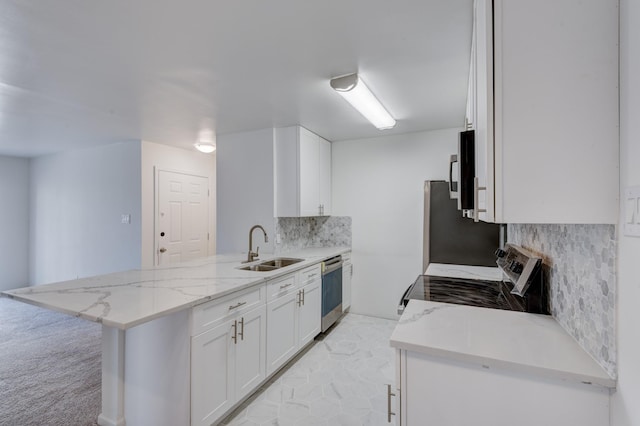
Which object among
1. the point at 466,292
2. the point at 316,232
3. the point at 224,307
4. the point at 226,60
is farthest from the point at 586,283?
the point at 316,232

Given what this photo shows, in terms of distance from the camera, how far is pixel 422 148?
11.9 feet

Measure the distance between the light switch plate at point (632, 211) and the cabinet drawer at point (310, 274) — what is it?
2.31 m

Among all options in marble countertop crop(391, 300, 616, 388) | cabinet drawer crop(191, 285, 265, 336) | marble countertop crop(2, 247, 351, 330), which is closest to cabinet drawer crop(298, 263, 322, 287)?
marble countertop crop(2, 247, 351, 330)

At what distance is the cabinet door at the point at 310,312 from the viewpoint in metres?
2.82

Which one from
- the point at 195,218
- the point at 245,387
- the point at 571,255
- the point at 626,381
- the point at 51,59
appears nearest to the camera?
the point at 626,381

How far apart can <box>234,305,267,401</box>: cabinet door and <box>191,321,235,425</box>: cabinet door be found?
7 centimetres

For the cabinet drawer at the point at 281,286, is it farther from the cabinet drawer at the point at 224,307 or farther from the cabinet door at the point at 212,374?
the cabinet door at the point at 212,374

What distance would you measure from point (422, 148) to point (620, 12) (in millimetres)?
2871

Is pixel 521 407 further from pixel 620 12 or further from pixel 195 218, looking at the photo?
pixel 195 218

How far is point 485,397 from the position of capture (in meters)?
1.06

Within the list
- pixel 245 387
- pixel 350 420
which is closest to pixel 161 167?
pixel 245 387

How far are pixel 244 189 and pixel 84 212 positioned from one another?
287 centimetres

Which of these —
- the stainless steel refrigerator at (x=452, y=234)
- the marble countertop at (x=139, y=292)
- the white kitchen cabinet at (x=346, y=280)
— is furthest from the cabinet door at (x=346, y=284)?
the marble countertop at (x=139, y=292)

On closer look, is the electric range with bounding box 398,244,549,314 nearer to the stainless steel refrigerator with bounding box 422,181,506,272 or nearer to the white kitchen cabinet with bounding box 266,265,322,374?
the stainless steel refrigerator with bounding box 422,181,506,272
